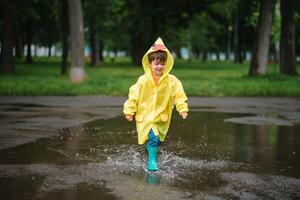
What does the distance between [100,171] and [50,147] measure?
2221 millimetres

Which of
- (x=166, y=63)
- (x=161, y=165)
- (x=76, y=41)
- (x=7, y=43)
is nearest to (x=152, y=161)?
(x=161, y=165)

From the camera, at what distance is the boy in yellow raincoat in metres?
7.86

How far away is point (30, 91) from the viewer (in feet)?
69.5

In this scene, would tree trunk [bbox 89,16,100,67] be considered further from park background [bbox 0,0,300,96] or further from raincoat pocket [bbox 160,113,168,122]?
raincoat pocket [bbox 160,113,168,122]

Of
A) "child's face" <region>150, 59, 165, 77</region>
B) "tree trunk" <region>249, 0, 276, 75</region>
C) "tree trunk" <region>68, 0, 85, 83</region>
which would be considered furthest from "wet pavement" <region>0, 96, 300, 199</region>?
"tree trunk" <region>249, 0, 276, 75</region>

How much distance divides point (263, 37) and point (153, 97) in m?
21.6

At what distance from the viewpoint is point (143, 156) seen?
29.3ft

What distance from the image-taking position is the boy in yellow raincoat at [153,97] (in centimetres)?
786

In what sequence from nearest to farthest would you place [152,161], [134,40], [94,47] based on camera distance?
1. [152,161]
2. [94,47]
3. [134,40]

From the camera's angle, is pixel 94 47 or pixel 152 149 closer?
pixel 152 149

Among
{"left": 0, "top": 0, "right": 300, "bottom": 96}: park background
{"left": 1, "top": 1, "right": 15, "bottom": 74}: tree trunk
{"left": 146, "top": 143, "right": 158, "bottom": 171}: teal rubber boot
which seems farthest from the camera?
{"left": 1, "top": 1, "right": 15, "bottom": 74}: tree trunk

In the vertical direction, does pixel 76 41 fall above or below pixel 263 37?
below

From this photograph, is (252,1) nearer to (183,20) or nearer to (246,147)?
(183,20)

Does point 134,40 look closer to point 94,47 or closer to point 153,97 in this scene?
point 94,47
